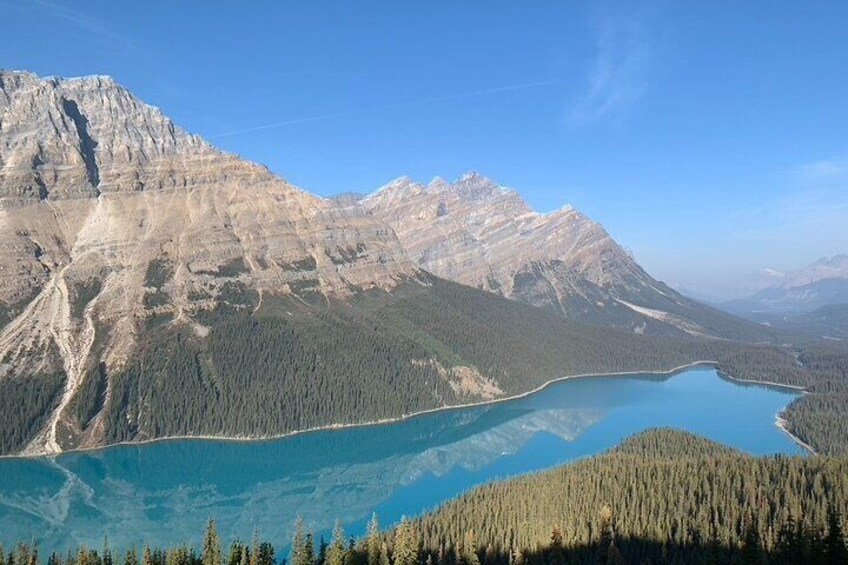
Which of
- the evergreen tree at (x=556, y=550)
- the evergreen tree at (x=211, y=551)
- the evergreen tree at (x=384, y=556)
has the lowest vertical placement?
the evergreen tree at (x=556, y=550)

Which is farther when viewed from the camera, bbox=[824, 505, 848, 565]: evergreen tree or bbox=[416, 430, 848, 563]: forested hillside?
bbox=[416, 430, 848, 563]: forested hillside

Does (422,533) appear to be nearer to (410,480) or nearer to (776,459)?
(410,480)

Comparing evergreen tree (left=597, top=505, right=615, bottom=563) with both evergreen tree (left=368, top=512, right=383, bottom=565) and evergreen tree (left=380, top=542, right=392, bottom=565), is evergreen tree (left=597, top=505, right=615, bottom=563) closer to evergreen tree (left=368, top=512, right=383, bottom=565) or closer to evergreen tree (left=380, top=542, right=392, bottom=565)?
evergreen tree (left=380, top=542, right=392, bottom=565)

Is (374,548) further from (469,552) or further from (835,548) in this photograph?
(835,548)

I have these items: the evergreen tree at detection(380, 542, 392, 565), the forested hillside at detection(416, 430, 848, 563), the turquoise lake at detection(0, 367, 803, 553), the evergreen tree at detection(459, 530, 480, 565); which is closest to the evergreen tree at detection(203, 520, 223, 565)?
the evergreen tree at detection(380, 542, 392, 565)

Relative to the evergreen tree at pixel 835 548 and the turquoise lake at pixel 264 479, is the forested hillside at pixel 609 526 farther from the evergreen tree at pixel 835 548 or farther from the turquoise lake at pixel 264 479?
the turquoise lake at pixel 264 479

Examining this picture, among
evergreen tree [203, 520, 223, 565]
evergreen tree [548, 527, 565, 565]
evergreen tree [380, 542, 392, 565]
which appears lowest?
evergreen tree [548, 527, 565, 565]

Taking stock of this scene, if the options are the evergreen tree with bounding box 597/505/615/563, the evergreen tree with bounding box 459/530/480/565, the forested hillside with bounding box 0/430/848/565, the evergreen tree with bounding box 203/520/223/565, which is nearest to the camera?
the evergreen tree with bounding box 203/520/223/565

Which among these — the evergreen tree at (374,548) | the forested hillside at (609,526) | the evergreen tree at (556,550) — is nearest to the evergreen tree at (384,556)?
the forested hillside at (609,526)

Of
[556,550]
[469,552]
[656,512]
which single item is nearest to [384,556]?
[469,552]
